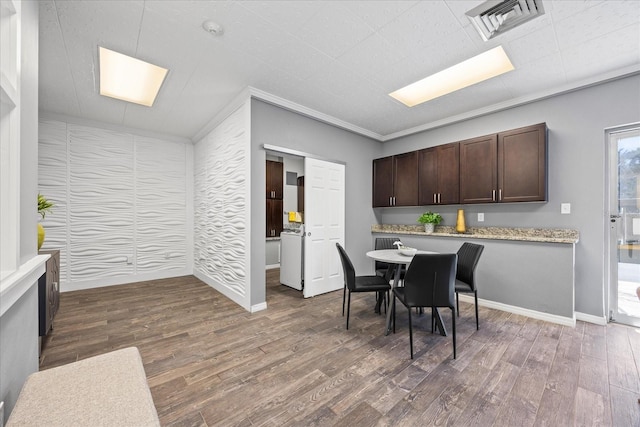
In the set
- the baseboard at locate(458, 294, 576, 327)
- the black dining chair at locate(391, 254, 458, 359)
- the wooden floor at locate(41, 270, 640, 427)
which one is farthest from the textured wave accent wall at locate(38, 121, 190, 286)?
the baseboard at locate(458, 294, 576, 327)

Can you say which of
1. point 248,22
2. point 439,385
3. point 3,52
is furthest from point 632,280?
point 3,52

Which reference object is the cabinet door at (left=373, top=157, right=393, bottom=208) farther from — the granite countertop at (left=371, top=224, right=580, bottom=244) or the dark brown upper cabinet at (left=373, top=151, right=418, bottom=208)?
the granite countertop at (left=371, top=224, right=580, bottom=244)

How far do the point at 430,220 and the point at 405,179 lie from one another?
2.73 ft

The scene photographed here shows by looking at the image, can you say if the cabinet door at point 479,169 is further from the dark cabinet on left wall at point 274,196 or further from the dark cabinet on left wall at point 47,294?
the dark cabinet on left wall at point 47,294

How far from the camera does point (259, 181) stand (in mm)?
3422

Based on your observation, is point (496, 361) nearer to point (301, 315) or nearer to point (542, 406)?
point (542, 406)

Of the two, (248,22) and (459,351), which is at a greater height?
(248,22)

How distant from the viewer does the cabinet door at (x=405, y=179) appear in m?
4.30

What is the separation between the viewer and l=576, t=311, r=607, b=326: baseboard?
9.34 feet

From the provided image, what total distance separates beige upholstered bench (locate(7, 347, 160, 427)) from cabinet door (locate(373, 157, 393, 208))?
4229mm

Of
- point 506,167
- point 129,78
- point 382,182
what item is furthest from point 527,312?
point 129,78

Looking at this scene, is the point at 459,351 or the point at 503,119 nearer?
the point at 459,351

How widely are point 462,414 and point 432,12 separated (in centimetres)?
290

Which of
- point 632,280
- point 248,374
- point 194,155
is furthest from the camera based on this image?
point 194,155
